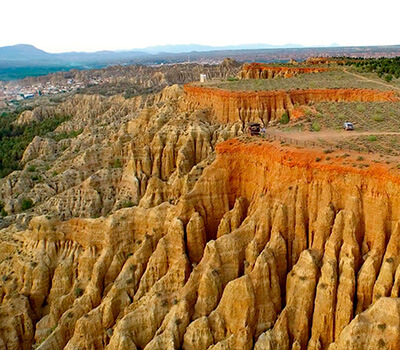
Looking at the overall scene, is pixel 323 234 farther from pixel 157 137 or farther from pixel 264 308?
pixel 157 137

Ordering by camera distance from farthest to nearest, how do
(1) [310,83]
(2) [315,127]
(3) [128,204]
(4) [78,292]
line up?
1. (1) [310,83]
2. (3) [128,204]
3. (2) [315,127]
4. (4) [78,292]

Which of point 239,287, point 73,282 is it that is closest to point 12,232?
point 73,282

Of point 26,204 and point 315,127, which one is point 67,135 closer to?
point 26,204

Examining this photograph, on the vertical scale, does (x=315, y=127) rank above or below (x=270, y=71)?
below

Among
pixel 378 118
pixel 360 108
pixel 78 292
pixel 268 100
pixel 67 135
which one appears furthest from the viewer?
pixel 67 135

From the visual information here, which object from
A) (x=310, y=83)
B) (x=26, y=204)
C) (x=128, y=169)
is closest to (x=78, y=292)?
(x=128, y=169)

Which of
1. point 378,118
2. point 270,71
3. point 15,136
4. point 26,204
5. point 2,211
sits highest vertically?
point 270,71

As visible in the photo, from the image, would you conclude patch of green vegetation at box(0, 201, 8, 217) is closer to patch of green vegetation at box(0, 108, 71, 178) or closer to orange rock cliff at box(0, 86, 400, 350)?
orange rock cliff at box(0, 86, 400, 350)
